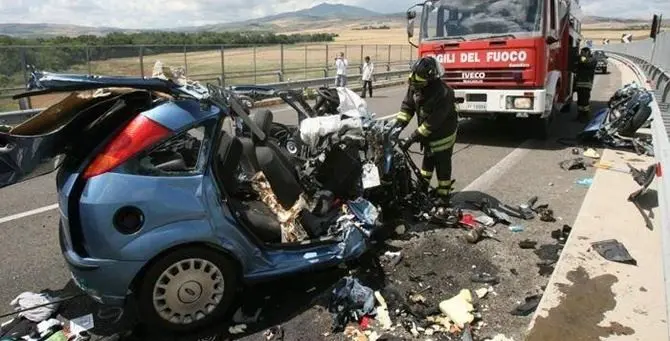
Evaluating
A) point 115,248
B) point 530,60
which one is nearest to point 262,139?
point 115,248

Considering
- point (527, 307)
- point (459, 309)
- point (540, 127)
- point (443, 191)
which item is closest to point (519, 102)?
point (540, 127)

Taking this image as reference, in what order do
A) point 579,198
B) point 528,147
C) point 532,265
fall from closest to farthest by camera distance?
point 532,265, point 579,198, point 528,147

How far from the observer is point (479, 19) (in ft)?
29.8

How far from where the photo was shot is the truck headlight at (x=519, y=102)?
876 cm

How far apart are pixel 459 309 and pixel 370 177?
1404 mm

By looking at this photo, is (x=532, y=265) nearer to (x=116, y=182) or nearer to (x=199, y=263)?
(x=199, y=263)

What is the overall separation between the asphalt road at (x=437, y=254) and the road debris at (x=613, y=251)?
1.67ft

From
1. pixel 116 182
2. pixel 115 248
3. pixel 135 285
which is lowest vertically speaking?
pixel 135 285

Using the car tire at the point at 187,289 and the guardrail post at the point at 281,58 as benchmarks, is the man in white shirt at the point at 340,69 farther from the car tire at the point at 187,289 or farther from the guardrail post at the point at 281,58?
the car tire at the point at 187,289

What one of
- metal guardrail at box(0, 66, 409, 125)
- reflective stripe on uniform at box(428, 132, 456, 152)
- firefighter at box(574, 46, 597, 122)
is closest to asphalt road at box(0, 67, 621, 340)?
reflective stripe on uniform at box(428, 132, 456, 152)

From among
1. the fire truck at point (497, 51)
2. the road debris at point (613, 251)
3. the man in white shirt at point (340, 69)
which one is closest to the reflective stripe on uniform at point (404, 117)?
the road debris at point (613, 251)

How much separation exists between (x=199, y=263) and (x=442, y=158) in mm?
3274

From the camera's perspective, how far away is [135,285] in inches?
127

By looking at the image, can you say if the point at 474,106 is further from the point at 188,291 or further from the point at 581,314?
the point at 188,291
